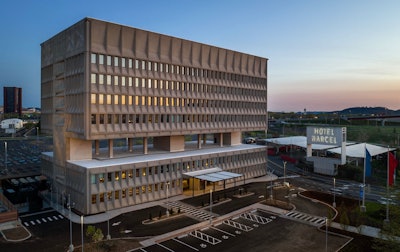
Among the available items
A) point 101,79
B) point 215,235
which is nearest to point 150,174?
point 101,79

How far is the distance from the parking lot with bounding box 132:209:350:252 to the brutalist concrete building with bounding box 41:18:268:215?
51.1 feet

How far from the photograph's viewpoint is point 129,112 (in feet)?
208

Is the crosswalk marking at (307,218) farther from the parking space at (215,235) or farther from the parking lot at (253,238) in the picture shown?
the parking space at (215,235)

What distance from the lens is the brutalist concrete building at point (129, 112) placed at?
57.4 metres

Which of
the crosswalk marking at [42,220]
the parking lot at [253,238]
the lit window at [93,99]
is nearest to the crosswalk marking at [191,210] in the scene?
the parking lot at [253,238]

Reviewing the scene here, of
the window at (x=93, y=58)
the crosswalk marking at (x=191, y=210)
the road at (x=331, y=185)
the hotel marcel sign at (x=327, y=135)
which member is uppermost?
the window at (x=93, y=58)

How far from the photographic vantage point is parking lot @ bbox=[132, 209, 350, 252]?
41156 millimetres

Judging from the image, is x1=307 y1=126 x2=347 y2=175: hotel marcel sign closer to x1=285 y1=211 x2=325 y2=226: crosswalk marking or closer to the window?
→ x1=285 y1=211 x2=325 y2=226: crosswalk marking

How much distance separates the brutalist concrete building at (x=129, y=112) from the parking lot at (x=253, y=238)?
51.1ft

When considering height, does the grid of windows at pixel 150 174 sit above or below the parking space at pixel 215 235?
above

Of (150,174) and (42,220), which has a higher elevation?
(150,174)

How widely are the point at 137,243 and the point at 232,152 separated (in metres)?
43.2

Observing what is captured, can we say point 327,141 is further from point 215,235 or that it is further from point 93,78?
point 93,78

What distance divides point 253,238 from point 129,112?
3577 cm
